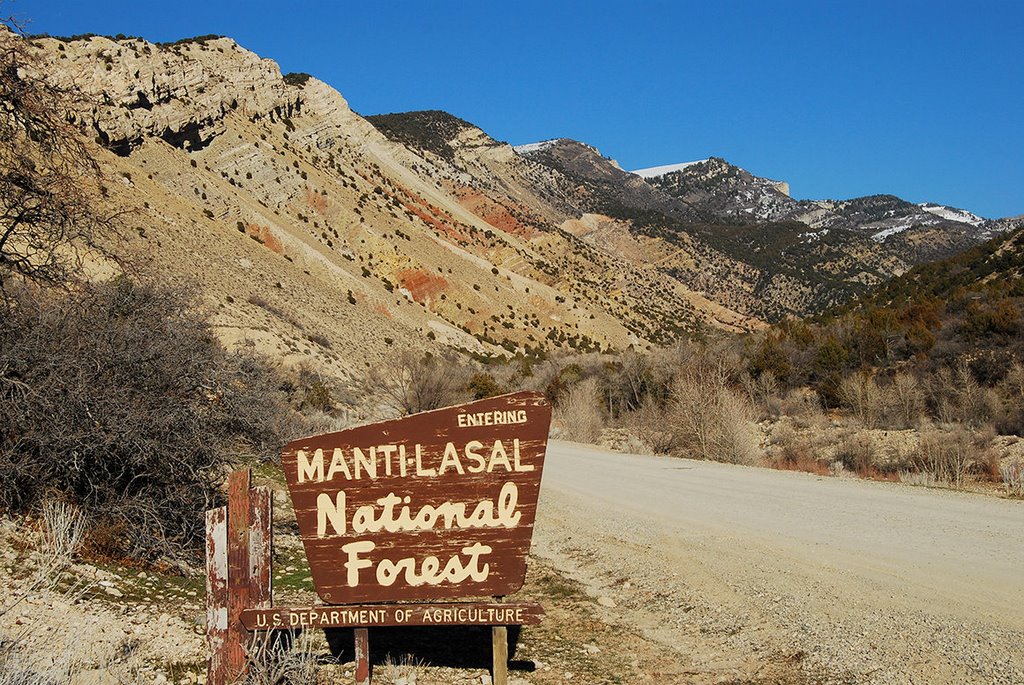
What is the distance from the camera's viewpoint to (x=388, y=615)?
471cm

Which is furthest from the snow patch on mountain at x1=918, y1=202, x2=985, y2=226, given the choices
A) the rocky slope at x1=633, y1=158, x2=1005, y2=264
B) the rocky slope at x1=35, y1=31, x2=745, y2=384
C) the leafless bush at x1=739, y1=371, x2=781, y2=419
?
the leafless bush at x1=739, y1=371, x2=781, y2=419

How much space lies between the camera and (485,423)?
4758 millimetres

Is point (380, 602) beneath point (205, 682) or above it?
above

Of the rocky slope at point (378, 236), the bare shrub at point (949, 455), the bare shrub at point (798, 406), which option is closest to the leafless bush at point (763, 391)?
the bare shrub at point (798, 406)

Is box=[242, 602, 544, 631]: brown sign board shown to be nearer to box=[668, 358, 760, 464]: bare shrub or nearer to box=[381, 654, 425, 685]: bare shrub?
box=[381, 654, 425, 685]: bare shrub

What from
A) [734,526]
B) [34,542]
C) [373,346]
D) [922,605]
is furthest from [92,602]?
[373,346]

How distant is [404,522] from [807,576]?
461 centimetres

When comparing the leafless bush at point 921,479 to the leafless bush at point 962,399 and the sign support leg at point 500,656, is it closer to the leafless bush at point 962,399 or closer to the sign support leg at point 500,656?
the leafless bush at point 962,399

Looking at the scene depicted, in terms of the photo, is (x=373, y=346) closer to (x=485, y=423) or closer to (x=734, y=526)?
(x=734, y=526)

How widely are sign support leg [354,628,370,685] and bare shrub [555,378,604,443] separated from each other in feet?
69.6

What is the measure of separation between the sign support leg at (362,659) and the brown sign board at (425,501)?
0.82ft

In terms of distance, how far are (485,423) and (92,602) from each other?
11.1 feet

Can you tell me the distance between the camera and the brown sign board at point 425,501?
15.5 feet

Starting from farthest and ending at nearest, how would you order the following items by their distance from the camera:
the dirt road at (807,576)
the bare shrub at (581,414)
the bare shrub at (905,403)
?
the bare shrub at (581,414) → the bare shrub at (905,403) → the dirt road at (807,576)
